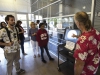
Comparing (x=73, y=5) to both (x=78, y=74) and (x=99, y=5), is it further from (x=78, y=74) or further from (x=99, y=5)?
(x=78, y=74)

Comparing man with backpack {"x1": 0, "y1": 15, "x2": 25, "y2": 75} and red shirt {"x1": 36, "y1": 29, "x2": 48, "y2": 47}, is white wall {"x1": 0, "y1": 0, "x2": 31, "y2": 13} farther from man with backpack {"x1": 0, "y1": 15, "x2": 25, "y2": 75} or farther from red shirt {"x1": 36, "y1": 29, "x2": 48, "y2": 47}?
man with backpack {"x1": 0, "y1": 15, "x2": 25, "y2": 75}

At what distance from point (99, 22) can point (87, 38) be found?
3.37ft

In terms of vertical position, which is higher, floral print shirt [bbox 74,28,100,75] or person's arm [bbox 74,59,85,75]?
floral print shirt [bbox 74,28,100,75]

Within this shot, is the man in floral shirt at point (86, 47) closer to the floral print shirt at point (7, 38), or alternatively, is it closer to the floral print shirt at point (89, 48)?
the floral print shirt at point (89, 48)

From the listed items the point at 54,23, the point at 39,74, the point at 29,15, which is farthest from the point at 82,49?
the point at 29,15

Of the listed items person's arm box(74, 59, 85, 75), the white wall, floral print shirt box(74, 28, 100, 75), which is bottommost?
person's arm box(74, 59, 85, 75)

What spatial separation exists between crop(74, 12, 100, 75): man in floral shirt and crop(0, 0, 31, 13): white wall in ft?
17.2

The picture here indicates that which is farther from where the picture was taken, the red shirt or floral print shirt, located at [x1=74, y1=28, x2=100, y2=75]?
the red shirt

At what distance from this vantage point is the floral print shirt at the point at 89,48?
0.92 m

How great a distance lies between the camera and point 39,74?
2184 mm

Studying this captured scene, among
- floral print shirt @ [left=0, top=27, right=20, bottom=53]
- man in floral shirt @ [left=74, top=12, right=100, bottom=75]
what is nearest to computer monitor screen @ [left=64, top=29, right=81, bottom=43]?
man in floral shirt @ [left=74, top=12, right=100, bottom=75]

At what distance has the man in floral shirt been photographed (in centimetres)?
93

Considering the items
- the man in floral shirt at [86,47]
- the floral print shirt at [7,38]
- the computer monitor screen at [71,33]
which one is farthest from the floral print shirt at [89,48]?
the floral print shirt at [7,38]

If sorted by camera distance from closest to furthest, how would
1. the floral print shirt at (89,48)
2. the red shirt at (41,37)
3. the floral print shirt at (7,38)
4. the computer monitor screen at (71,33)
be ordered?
the floral print shirt at (89,48) < the floral print shirt at (7,38) < the computer monitor screen at (71,33) < the red shirt at (41,37)
